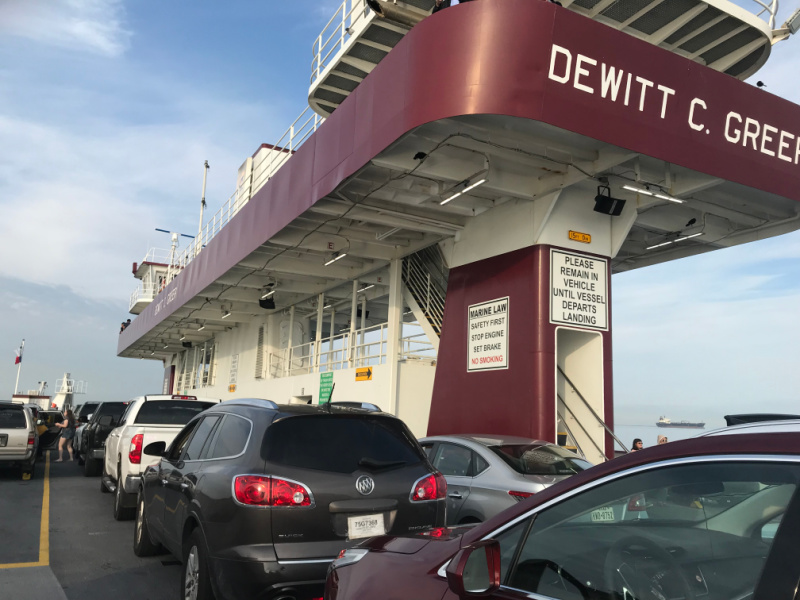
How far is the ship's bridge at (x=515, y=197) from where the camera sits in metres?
8.80

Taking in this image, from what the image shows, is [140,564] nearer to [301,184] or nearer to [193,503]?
[193,503]

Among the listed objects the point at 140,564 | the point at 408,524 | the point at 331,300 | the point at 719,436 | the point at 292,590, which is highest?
the point at 331,300

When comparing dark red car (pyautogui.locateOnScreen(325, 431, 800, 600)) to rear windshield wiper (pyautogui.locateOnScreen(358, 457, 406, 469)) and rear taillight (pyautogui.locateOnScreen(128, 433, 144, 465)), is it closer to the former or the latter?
rear windshield wiper (pyautogui.locateOnScreen(358, 457, 406, 469))

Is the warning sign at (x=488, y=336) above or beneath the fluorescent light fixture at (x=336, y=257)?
beneath

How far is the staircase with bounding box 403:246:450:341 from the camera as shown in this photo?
16344 millimetres

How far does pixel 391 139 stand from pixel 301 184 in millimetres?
3945

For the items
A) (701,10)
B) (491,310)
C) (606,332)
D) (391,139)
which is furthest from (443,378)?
(701,10)

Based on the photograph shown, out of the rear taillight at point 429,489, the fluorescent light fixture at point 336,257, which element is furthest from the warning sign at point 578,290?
the rear taillight at point 429,489

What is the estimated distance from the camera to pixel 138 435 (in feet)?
31.9

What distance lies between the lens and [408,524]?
16.7ft

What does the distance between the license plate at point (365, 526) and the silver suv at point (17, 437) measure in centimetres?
1277

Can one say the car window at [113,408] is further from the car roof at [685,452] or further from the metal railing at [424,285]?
the car roof at [685,452]

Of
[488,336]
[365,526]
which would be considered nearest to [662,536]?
[365,526]

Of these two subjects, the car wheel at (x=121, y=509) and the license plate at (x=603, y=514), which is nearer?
the license plate at (x=603, y=514)
